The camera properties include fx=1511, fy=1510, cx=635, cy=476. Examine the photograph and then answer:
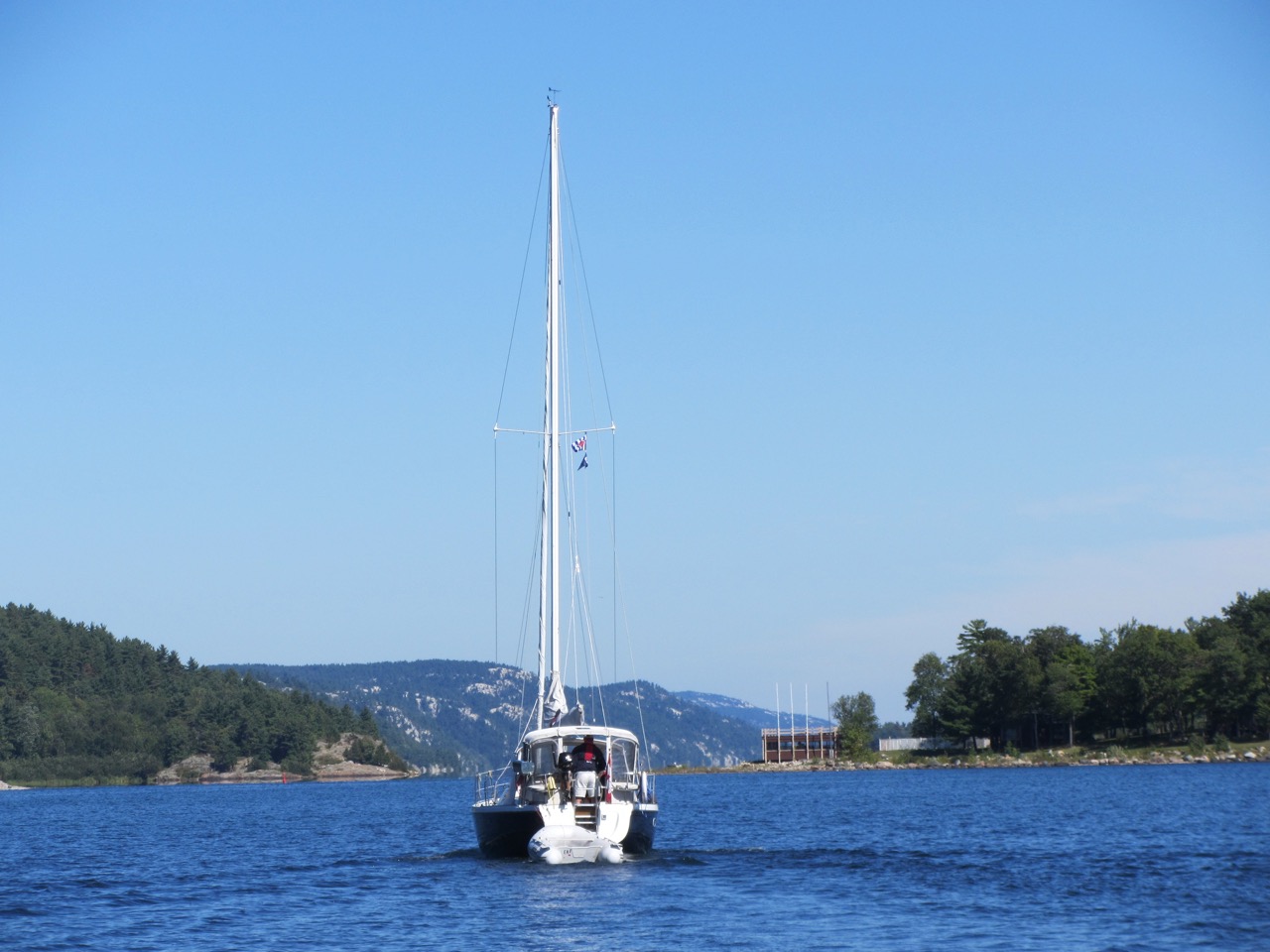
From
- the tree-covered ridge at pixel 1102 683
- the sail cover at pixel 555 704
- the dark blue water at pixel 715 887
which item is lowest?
the dark blue water at pixel 715 887

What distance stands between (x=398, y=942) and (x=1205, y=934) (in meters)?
18.4

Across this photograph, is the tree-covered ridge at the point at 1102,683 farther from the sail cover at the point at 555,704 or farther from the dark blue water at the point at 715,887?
the sail cover at the point at 555,704

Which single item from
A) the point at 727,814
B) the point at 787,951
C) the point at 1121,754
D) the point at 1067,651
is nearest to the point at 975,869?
the point at 787,951

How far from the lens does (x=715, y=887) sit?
4391cm

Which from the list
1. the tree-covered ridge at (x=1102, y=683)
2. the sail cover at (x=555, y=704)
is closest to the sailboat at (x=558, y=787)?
the sail cover at (x=555, y=704)

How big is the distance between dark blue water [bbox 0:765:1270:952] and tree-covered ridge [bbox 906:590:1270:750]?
75.0 meters

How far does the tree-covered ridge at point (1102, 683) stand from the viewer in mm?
150500

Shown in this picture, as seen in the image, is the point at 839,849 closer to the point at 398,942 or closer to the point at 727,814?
the point at 398,942

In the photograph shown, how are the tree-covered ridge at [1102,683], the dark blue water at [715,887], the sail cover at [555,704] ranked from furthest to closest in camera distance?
the tree-covered ridge at [1102,683] < the sail cover at [555,704] < the dark blue water at [715,887]

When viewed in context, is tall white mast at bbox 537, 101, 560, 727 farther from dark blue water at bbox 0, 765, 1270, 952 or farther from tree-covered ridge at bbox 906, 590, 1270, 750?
tree-covered ridge at bbox 906, 590, 1270, 750

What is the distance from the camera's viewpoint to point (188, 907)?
4309cm

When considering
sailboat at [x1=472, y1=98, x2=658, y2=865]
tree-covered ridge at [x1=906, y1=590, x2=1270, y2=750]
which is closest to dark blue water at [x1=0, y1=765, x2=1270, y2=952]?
sailboat at [x1=472, y1=98, x2=658, y2=865]

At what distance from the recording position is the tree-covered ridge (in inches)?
5925

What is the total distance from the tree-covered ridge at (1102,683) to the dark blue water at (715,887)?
75.0 m
